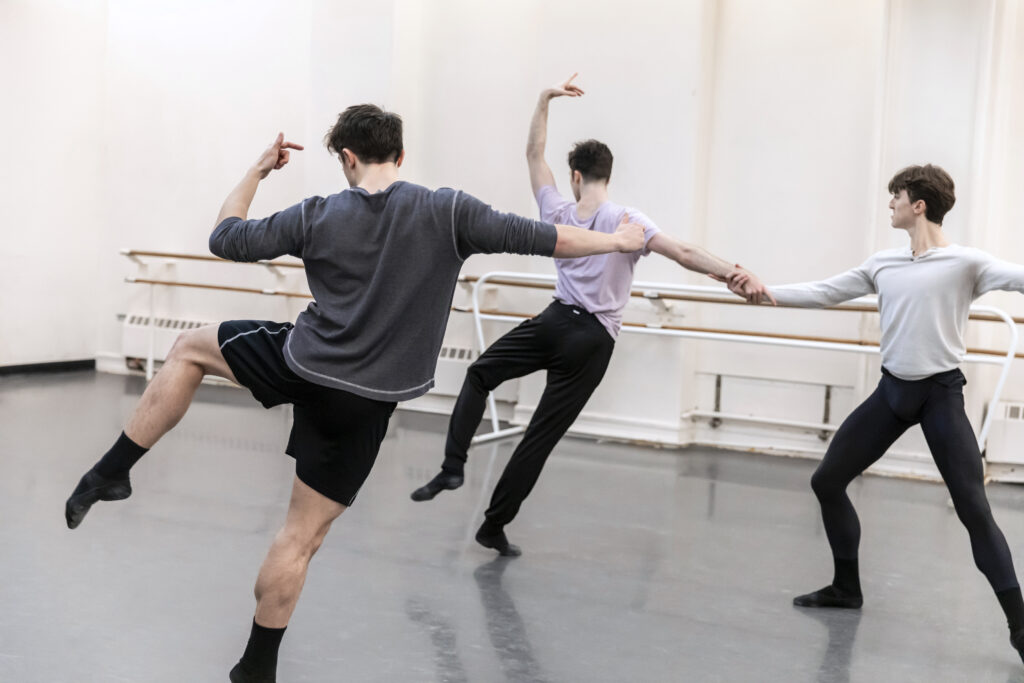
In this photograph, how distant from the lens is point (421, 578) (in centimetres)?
355

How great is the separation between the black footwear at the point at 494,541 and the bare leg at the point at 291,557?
1.56 m

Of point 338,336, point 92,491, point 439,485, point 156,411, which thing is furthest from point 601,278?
point 92,491

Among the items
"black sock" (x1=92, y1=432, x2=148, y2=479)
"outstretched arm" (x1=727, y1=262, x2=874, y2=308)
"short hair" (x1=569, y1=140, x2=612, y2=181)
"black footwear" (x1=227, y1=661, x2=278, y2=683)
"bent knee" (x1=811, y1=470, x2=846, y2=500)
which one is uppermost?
"short hair" (x1=569, y1=140, x2=612, y2=181)

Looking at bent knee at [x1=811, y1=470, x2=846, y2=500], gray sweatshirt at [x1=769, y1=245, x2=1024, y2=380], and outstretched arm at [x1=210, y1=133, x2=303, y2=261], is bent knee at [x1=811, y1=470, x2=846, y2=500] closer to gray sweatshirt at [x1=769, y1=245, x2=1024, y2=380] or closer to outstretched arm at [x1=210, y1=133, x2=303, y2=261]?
gray sweatshirt at [x1=769, y1=245, x2=1024, y2=380]

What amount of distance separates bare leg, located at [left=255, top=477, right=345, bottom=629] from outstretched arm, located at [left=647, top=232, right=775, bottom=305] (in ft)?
4.90

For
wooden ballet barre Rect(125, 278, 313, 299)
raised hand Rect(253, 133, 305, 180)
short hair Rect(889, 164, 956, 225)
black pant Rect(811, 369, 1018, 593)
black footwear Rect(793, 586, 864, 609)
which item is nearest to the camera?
raised hand Rect(253, 133, 305, 180)

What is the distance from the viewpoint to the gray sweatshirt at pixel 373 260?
91.4 inches

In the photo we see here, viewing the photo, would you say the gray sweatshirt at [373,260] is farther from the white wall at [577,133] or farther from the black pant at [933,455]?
the white wall at [577,133]

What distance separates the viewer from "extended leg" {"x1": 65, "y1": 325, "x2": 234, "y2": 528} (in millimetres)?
2383

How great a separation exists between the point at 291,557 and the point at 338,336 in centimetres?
51

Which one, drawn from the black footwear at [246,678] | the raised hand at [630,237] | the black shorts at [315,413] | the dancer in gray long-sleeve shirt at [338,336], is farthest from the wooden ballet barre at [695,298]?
the black footwear at [246,678]

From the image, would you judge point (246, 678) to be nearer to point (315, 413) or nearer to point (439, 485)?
point (315, 413)

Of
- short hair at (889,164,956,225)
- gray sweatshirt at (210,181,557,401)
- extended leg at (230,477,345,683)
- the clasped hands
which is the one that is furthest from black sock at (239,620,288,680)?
short hair at (889,164,956,225)

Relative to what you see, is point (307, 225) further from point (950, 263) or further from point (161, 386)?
point (950, 263)
